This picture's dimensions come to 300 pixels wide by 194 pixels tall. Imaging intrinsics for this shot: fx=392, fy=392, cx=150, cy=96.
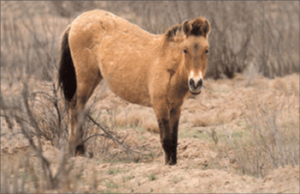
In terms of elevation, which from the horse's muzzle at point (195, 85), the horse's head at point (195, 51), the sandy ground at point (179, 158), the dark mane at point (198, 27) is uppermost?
the dark mane at point (198, 27)

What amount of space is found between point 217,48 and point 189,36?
22.8 feet

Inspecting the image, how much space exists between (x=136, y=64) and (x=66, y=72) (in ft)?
4.73

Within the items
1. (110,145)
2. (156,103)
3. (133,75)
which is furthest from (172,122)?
(110,145)

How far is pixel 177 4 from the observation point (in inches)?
450

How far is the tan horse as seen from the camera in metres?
4.74

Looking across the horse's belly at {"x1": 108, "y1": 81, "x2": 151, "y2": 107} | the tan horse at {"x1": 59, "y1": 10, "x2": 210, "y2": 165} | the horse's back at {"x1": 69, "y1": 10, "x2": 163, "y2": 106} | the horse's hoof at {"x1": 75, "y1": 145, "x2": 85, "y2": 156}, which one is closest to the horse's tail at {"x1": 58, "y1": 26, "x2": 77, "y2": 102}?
the tan horse at {"x1": 59, "y1": 10, "x2": 210, "y2": 165}

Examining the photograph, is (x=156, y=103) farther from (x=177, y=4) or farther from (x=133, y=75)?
(x=177, y=4)

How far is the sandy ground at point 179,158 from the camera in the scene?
3.93 meters

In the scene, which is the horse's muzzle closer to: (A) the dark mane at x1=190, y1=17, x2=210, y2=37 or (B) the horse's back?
(A) the dark mane at x1=190, y1=17, x2=210, y2=37

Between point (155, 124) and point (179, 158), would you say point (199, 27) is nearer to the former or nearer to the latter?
point (179, 158)

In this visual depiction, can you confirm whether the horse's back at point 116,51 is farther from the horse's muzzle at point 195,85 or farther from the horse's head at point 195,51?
the horse's muzzle at point 195,85

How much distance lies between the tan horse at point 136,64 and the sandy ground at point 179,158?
0.39 m

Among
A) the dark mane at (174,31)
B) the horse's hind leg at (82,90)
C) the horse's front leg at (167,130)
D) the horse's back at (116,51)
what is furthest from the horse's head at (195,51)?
the horse's hind leg at (82,90)

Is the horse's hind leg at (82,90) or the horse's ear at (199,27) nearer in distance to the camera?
the horse's ear at (199,27)
